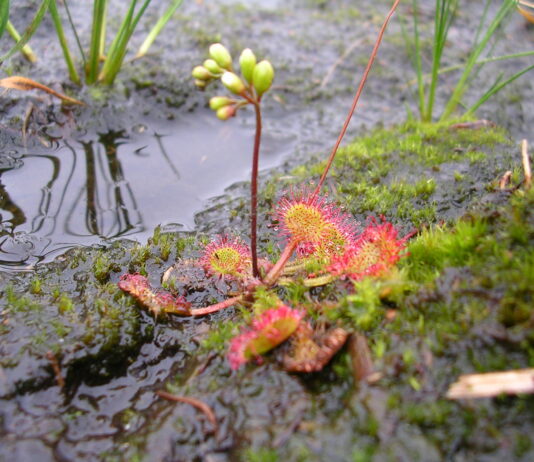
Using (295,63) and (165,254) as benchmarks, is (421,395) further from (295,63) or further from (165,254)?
(295,63)

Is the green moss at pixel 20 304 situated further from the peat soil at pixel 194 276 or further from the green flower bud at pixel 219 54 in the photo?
the green flower bud at pixel 219 54

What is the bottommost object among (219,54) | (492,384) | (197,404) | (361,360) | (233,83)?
(197,404)

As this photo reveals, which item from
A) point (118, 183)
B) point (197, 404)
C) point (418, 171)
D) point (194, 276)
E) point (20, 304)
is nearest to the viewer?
point (197, 404)

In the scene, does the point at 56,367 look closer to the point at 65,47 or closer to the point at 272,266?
the point at 272,266

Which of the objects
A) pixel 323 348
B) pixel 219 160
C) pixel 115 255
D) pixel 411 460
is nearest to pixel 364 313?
pixel 323 348

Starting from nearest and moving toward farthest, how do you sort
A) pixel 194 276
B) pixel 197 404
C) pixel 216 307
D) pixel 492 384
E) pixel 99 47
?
pixel 492 384
pixel 197 404
pixel 216 307
pixel 194 276
pixel 99 47

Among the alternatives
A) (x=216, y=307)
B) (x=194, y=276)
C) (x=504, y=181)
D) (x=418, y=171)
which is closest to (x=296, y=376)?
(x=216, y=307)

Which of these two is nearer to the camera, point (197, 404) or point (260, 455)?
point (260, 455)
